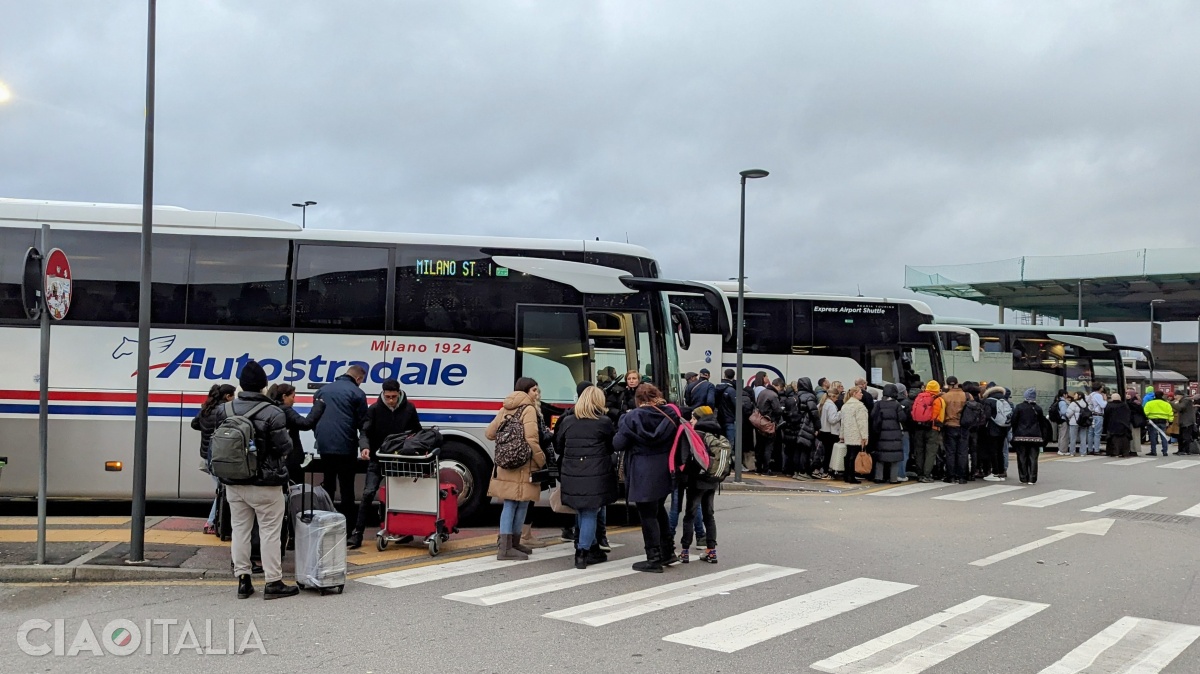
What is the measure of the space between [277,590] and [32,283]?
3311 millimetres

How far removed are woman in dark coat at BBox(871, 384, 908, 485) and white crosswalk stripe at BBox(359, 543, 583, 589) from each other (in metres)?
8.40

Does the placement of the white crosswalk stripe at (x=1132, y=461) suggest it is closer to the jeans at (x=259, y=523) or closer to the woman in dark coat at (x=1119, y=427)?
the woman in dark coat at (x=1119, y=427)

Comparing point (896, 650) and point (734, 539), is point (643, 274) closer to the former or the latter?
point (734, 539)

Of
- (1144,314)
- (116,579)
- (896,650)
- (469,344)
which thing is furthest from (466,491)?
(1144,314)

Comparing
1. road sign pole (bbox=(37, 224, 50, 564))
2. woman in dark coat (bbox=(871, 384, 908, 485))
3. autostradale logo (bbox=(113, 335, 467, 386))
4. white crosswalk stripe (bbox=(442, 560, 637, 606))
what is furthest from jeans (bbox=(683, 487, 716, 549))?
woman in dark coat (bbox=(871, 384, 908, 485))

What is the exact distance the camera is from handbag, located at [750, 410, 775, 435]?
53.2 ft

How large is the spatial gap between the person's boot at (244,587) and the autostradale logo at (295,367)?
139 inches

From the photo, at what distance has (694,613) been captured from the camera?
6883 mm

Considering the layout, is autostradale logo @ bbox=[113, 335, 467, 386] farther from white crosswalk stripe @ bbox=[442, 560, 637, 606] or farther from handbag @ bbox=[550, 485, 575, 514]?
white crosswalk stripe @ bbox=[442, 560, 637, 606]

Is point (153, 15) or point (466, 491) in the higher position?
point (153, 15)

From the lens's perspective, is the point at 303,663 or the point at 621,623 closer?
the point at 303,663

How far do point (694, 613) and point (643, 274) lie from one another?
17.0ft

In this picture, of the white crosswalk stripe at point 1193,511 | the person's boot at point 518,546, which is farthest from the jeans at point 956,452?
the person's boot at point 518,546

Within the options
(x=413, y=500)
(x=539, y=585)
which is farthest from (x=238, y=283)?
(x=539, y=585)
